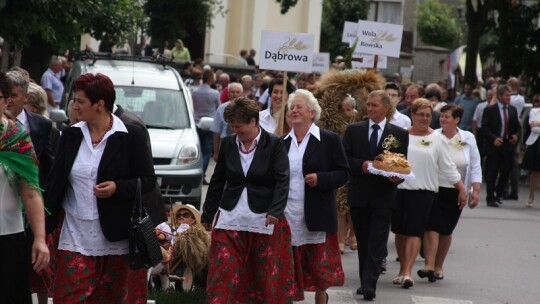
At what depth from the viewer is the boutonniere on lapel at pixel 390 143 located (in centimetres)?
1142

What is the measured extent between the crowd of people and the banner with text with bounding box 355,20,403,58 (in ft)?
9.60

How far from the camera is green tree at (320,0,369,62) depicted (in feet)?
171

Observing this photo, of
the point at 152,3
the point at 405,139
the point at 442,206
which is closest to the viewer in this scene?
the point at 405,139

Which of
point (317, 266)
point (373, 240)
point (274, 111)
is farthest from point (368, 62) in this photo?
point (317, 266)

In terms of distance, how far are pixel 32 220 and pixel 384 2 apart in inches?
2357

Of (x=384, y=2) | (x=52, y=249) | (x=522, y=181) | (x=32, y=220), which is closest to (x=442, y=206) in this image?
(x=52, y=249)

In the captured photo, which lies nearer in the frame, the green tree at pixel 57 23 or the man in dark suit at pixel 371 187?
the man in dark suit at pixel 371 187

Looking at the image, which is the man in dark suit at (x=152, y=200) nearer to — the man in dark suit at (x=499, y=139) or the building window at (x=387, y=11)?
the man in dark suit at (x=499, y=139)

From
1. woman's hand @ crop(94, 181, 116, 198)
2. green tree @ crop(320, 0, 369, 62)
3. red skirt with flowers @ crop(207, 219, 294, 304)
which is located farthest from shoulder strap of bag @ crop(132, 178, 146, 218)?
green tree @ crop(320, 0, 369, 62)

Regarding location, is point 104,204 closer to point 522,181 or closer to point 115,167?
point 115,167

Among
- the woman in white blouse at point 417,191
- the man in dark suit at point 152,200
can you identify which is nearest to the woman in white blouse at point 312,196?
the man in dark suit at point 152,200

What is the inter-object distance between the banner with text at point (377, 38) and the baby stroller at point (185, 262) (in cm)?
671

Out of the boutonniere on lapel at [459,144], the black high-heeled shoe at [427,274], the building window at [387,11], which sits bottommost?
the black high-heeled shoe at [427,274]

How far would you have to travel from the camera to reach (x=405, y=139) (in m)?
11.6
